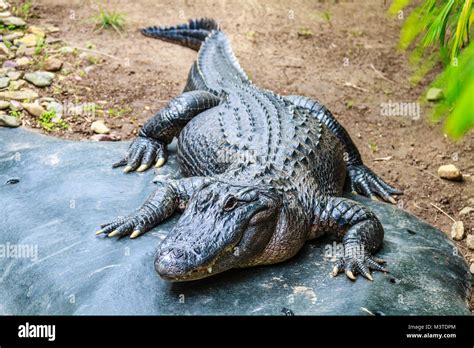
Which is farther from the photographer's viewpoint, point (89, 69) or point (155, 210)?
point (89, 69)

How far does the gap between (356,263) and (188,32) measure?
4985mm

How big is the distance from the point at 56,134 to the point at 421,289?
4.18 meters

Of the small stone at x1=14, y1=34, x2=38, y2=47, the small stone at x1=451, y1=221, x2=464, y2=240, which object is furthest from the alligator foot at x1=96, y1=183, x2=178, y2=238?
the small stone at x1=14, y1=34, x2=38, y2=47

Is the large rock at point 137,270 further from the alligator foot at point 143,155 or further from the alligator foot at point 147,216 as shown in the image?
the alligator foot at point 143,155

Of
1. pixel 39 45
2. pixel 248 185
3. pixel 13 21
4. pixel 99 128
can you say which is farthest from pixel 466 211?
pixel 13 21

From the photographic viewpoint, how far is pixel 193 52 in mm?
7949

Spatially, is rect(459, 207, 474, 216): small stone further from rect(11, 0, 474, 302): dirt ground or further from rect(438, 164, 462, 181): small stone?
rect(438, 164, 462, 181): small stone

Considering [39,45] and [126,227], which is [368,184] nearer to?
[126,227]

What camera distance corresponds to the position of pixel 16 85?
6648 mm

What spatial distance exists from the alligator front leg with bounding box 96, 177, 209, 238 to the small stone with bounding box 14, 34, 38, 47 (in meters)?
4.13

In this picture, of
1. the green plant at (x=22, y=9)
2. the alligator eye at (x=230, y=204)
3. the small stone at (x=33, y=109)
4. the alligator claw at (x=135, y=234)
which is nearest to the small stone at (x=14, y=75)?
the small stone at (x=33, y=109)

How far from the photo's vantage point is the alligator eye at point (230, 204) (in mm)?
3514
